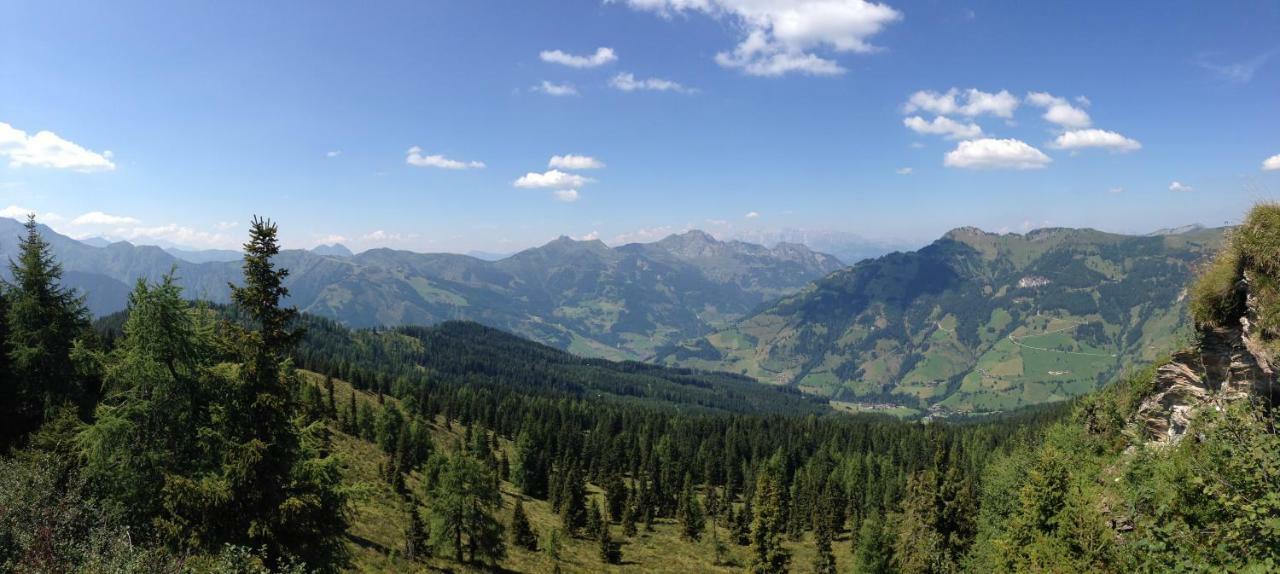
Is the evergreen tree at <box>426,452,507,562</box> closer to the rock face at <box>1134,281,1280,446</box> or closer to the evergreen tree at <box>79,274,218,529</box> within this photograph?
the evergreen tree at <box>79,274,218,529</box>

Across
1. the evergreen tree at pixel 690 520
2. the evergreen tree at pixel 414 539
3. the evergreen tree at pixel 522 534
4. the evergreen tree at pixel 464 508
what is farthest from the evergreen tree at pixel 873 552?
the evergreen tree at pixel 690 520

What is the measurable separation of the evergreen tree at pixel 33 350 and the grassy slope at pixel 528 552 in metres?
17.1

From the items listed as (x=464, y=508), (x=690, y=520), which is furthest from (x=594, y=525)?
(x=464, y=508)

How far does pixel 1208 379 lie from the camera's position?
1977 centimetres

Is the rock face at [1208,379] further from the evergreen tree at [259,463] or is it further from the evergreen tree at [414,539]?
the evergreen tree at [414,539]

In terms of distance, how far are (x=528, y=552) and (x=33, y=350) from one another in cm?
5176

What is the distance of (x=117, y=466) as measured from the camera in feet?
70.3

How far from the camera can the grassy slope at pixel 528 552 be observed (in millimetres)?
47156

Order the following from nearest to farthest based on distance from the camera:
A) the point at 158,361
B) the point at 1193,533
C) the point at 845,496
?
the point at 1193,533 < the point at 158,361 < the point at 845,496

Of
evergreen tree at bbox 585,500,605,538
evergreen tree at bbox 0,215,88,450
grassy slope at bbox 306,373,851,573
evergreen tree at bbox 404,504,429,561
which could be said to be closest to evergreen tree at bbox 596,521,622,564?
grassy slope at bbox 306,373,851,573

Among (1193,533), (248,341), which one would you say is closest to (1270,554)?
(1193,533)

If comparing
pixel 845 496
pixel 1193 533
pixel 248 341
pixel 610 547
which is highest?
pixel 248 341

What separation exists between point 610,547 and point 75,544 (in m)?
66.9

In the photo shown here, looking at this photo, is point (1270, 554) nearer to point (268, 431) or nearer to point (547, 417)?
point (268, 431)
